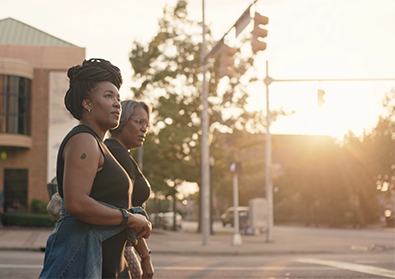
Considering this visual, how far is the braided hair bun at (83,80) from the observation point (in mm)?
2434

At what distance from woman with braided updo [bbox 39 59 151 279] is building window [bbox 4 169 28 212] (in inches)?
1156

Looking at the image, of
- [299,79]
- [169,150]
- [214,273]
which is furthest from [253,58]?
[214,273]

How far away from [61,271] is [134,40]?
85.5 feet

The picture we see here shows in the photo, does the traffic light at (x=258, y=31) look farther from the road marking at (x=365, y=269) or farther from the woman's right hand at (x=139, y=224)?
the woman's right hand at (x=139, y=224)

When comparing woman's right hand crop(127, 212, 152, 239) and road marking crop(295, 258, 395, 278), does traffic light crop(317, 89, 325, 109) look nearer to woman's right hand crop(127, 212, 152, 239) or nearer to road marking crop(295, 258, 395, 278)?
road marking crop(295, 258, 395, 278)

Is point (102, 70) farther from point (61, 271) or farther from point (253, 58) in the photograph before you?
point (253, 58)

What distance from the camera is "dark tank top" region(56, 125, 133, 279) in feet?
7.50

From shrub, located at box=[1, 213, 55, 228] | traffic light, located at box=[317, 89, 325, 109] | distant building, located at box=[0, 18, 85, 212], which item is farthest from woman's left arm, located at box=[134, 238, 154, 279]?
distant building, located at box=[0, 18, 85, 212]

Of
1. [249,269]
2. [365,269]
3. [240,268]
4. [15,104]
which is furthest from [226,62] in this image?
[15,104]

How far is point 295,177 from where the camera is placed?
51188mm

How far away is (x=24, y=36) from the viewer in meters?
34.4

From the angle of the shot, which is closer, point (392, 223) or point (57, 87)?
point (57, 87)

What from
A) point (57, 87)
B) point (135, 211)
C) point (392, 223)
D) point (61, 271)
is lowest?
point (392, 223)

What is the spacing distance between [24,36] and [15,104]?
7.16 meters
